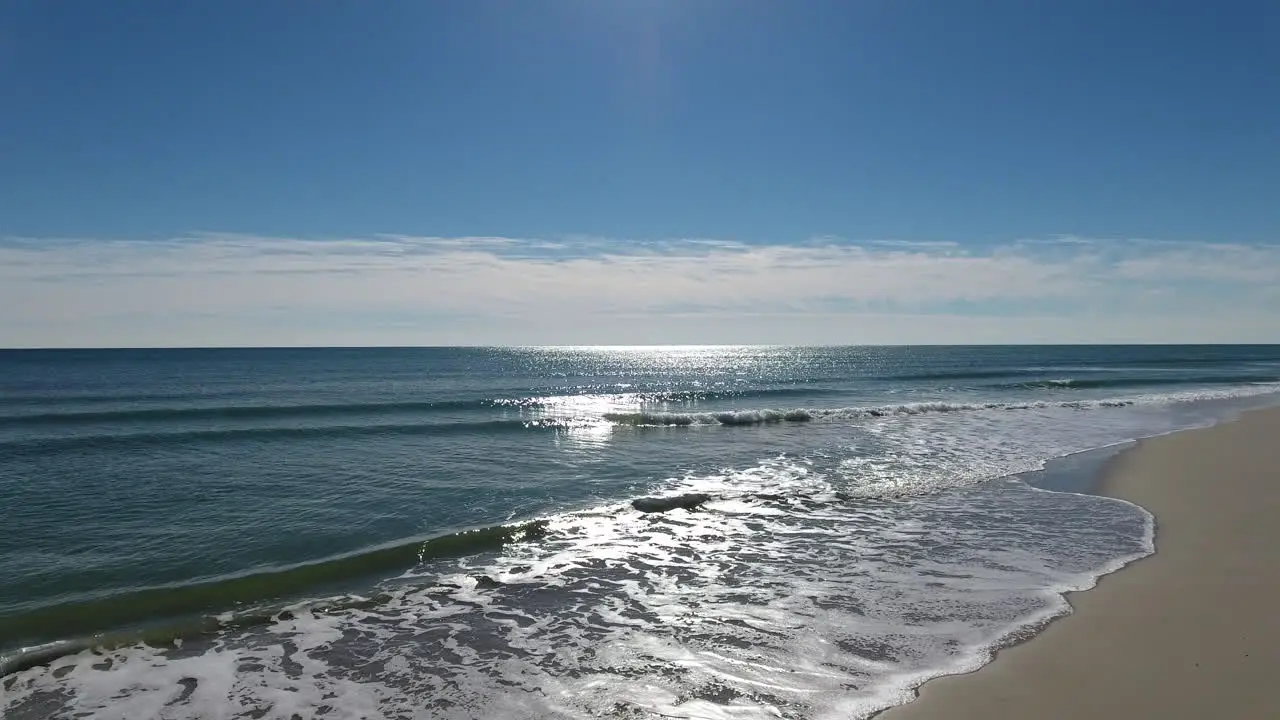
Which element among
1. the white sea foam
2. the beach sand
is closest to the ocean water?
the white sea foam

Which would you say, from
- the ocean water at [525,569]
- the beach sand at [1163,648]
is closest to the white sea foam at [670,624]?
the ocean water at [525,569]

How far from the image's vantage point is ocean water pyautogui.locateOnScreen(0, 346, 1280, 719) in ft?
21.8

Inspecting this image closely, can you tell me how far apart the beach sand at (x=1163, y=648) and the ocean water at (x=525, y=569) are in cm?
37

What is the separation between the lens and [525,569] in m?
10.3

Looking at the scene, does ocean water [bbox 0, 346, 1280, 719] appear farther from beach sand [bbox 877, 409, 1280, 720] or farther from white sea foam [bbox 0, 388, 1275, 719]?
beach sand [bbox 877, 409, 1280, 720]

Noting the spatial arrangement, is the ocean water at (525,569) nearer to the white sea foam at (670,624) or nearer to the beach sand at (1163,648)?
the white sea foam at (670,624)

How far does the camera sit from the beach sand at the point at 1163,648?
5770 mm

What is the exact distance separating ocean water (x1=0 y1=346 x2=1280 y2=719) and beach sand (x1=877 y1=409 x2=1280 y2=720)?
37cm

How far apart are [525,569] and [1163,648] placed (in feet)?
25.7

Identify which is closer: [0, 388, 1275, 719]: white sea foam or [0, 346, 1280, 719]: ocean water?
[0, 388, 1275, 719]: white sea foam

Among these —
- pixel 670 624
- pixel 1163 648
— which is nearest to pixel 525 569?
pixel 670 624

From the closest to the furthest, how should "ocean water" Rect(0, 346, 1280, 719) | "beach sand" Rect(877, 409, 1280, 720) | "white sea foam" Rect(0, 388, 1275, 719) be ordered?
"beach sand" Rect(877, 409, 1280, 720) < "white sea foam" Rect(0, 388, 1275, 719) < "ocean water" Rect(0, 346, 1280, 719)

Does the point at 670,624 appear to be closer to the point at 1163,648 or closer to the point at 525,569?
the point at 525,569

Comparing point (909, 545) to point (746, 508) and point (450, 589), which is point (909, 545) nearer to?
point (746, 508)
